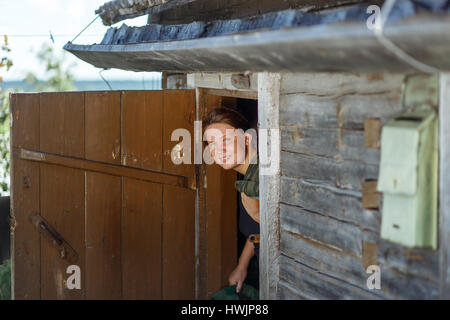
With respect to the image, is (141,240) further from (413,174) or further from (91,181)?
→ (413,174)

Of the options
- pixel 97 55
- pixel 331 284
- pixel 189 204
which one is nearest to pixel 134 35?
pixel 97 55

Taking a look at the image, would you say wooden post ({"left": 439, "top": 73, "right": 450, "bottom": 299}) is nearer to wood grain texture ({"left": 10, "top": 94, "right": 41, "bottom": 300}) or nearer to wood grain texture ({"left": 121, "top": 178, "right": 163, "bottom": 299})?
wood grain texture ({"left": 121, "top": 178, "right": 163, "bottom": 299})

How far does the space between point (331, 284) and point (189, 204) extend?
1663 millimetres

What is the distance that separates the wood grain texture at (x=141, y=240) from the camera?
13.5 feet

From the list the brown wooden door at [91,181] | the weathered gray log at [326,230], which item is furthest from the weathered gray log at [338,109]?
the brown wooden door at [91,181]

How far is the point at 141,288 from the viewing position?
426 centimetres

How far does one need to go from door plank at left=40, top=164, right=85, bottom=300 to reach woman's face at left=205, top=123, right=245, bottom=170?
991mm

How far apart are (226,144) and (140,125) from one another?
674mm

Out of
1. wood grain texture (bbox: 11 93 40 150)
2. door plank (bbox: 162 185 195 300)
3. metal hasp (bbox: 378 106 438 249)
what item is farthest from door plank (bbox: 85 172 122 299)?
metal hasp (bbox: 378 106 438 249)

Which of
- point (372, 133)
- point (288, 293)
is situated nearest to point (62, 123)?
point (288, 293)

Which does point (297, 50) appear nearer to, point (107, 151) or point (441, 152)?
point (441, 152)

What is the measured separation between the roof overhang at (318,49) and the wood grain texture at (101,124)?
0.99 metres

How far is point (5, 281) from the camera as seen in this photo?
5.55m
